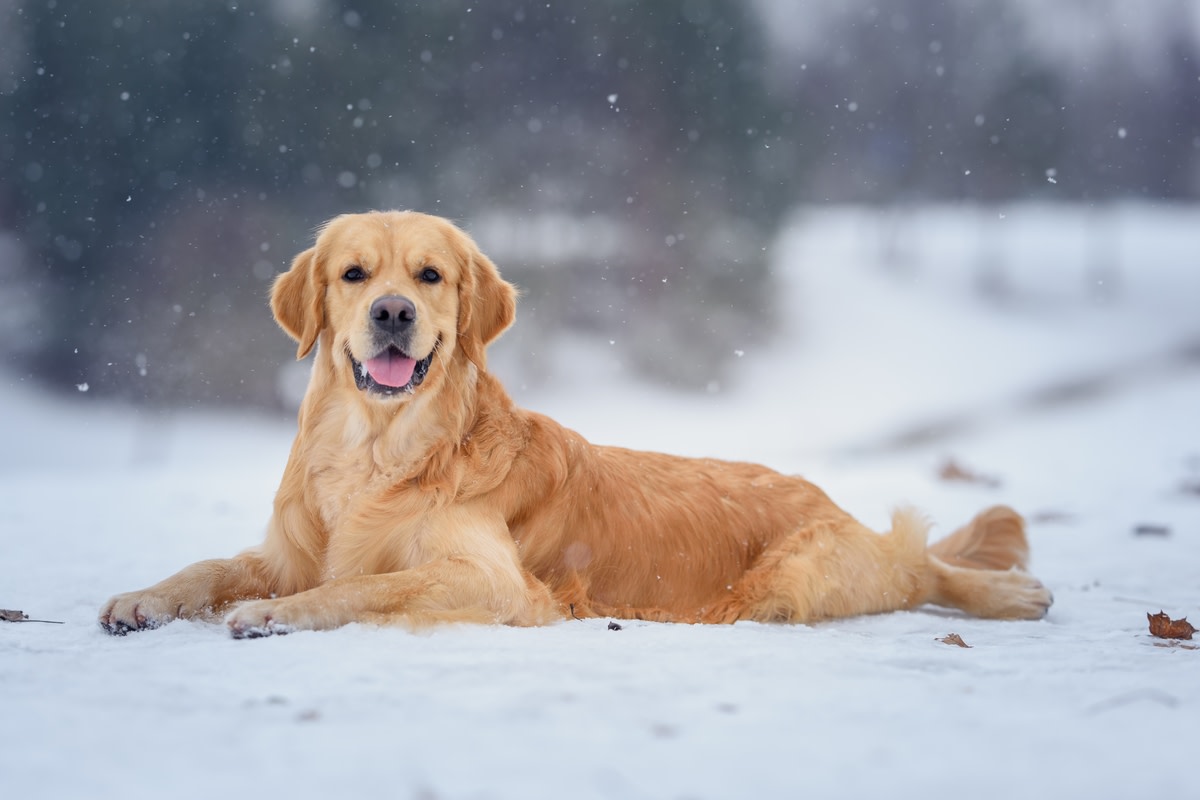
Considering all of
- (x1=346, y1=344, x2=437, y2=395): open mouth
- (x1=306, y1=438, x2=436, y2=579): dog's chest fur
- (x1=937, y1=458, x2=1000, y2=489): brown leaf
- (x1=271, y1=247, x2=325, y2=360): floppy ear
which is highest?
(x1=937, y1=458, x2=1000, y2=489): brown leaf

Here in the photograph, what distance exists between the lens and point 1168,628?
3.58 metres

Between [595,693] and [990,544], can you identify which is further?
[990,544]

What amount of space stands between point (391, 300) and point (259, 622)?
1.14 meters

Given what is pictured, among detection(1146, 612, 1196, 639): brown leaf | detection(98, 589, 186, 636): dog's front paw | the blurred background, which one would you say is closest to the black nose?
detection(98, 589, 186, 636): dog's front paw

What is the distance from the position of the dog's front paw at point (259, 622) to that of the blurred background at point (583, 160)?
40.6 ft

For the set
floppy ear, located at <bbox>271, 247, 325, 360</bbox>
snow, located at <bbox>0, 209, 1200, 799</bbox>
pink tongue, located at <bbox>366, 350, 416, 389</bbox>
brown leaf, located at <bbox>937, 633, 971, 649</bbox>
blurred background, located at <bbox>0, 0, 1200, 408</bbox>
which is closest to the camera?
snow, located at <bbox>0, 209, 1200, 799</bbox>

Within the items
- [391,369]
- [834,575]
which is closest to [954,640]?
[834,575]

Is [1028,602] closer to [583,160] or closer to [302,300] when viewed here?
[302,300]

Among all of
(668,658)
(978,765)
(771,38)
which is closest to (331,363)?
(668,658)

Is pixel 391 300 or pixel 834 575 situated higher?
pixel 391 300

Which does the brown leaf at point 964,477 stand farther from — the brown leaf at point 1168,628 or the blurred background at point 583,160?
the blurred background at point 583,160

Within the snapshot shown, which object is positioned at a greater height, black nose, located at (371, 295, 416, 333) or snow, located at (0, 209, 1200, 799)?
black nose, located at (371, 295, 416, 333)

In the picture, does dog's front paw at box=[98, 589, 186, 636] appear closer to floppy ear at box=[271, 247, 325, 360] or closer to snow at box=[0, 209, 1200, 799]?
snow at box=[0, 209, 1200, 799]

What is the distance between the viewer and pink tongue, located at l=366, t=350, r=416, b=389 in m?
3.56
